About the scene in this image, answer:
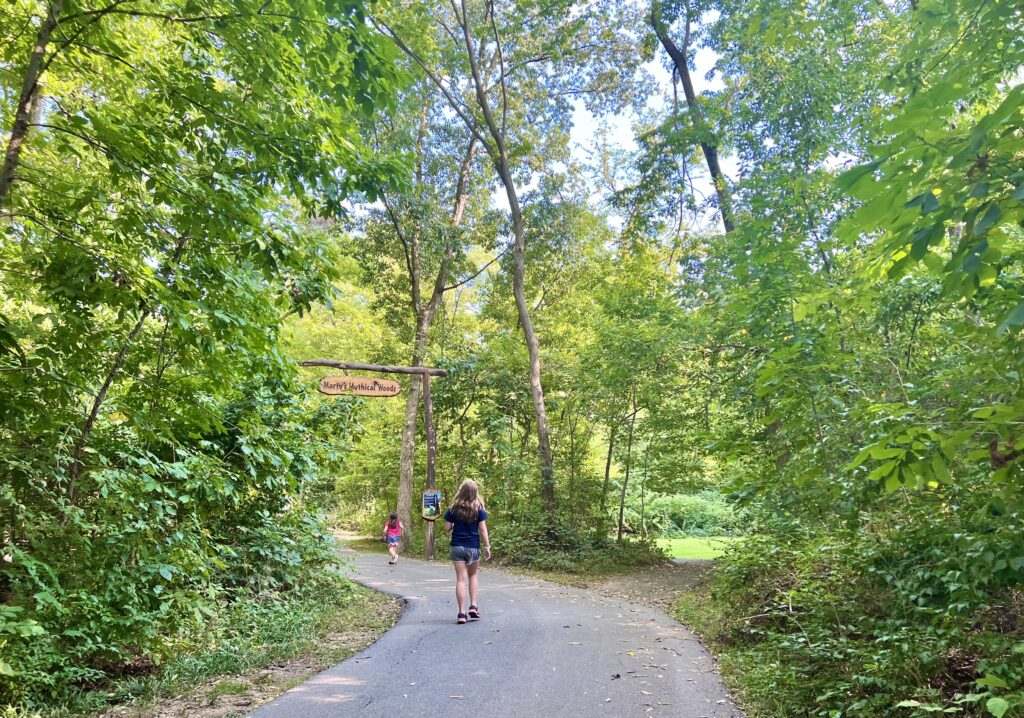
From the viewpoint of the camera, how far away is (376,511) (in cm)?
2645

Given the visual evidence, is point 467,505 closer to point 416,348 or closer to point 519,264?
point 519,264

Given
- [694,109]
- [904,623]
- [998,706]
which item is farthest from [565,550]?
[998,706]

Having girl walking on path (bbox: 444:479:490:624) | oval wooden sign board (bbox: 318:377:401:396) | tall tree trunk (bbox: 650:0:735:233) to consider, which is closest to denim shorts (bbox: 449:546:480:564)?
girl walking on path (bbox: 444:479:490:624)

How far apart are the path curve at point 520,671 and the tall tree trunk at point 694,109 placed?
9.10 metres

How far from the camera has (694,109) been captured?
544 inches

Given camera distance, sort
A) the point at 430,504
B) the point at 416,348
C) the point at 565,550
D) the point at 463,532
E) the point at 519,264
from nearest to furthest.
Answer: the point at 463,532 → the point at 430,504 → the point at 565,550 → the point at 519,264 → the point at 416,348

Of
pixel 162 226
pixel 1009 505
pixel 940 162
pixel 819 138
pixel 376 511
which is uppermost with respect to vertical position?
pixel 819 138

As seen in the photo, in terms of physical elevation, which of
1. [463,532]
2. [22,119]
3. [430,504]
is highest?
[22,119]

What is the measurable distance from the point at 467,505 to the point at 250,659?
2.99 metres

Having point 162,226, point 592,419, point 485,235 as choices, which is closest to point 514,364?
point 592,419

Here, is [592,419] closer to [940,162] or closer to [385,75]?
[385,75]

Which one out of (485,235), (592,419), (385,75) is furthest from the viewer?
(485,235)

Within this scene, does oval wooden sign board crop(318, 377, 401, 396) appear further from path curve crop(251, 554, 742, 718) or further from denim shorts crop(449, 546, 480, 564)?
denim shorts crop(449, 546, 480, 564)

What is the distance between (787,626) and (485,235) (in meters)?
18.1
